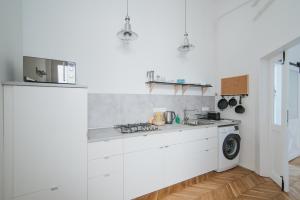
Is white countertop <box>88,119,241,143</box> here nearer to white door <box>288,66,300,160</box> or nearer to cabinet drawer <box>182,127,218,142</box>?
cabinet drawer <box>182,127,218,142</box>

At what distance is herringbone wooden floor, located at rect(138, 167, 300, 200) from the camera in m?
2.03

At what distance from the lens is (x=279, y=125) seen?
2.35 meters

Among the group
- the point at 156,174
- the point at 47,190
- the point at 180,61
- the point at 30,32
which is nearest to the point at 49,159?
the point at 47,190

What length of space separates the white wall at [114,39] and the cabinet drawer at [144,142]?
88cm

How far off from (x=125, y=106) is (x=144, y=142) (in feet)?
2.44

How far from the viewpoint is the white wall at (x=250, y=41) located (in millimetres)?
2096

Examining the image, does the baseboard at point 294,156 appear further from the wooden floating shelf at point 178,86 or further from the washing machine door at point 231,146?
the wooden floating shelf at point 178,86

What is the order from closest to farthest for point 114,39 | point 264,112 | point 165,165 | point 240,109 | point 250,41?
1. point 165,165
2. point 114,39
3. point 264,112
4. point 250,41
5. point 240,109

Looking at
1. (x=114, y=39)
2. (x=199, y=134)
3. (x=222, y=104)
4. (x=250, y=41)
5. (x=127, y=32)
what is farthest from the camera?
(x=222, y=104)

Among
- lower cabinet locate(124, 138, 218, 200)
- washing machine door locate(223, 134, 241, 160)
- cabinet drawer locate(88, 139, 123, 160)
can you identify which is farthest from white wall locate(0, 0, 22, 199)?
washing machine door locate(223, 134, 241, 160)

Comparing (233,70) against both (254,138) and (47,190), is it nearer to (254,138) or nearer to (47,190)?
(254,138)

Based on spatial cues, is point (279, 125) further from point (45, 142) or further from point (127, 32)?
point (45, 142)

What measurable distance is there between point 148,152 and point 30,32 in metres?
2.17

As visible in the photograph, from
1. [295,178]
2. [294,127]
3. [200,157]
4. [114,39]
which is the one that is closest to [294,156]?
[294,127]
